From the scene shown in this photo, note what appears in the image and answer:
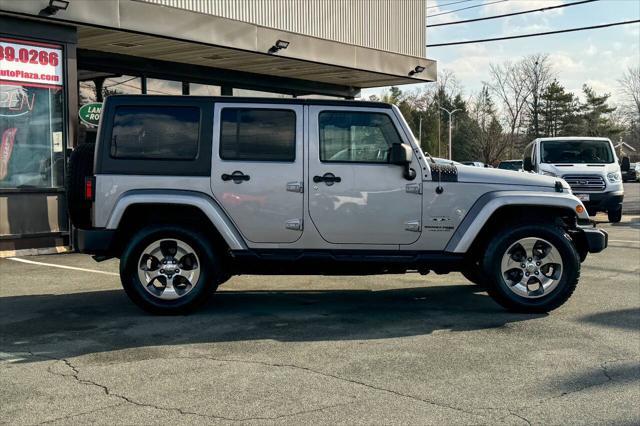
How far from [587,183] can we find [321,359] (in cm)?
1293

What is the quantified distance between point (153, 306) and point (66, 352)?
1.26 meters

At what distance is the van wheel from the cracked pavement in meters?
0.20

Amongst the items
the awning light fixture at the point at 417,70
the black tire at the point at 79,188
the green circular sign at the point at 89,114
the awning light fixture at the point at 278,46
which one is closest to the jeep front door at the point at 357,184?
the black tire at the point at 79,188

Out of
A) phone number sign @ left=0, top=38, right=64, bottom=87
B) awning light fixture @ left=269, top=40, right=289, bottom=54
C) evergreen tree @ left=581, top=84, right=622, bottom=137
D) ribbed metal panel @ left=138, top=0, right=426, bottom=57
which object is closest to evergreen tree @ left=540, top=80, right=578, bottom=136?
evergreen tree @ left=581, top=84, right=622, bottom=137

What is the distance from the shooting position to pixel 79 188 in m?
6.57

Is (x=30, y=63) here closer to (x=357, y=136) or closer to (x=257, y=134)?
(x=257, y=134)

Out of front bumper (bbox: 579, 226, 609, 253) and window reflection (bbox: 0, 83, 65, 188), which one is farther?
window reflection (bbox: 0, 83, 65, 188)

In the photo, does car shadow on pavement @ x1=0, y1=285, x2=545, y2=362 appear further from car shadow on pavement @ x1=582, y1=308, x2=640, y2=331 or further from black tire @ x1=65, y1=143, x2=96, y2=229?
black tire @ x1=65, y1=143, x2=96, y2=229

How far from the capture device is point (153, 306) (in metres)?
6.44

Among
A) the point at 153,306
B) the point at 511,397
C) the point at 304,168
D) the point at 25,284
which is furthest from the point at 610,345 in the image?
the point at 25,284

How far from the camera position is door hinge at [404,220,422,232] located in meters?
6.55

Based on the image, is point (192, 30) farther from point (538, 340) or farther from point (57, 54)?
point (538, 340)

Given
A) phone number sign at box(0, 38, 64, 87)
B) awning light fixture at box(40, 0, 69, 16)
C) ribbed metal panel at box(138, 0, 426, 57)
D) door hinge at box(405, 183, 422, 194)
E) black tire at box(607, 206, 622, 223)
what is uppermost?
ribbed metal panel at box(138, 0, 426, 57)

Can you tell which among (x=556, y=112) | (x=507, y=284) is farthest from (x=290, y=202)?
(x=556, y=112)
